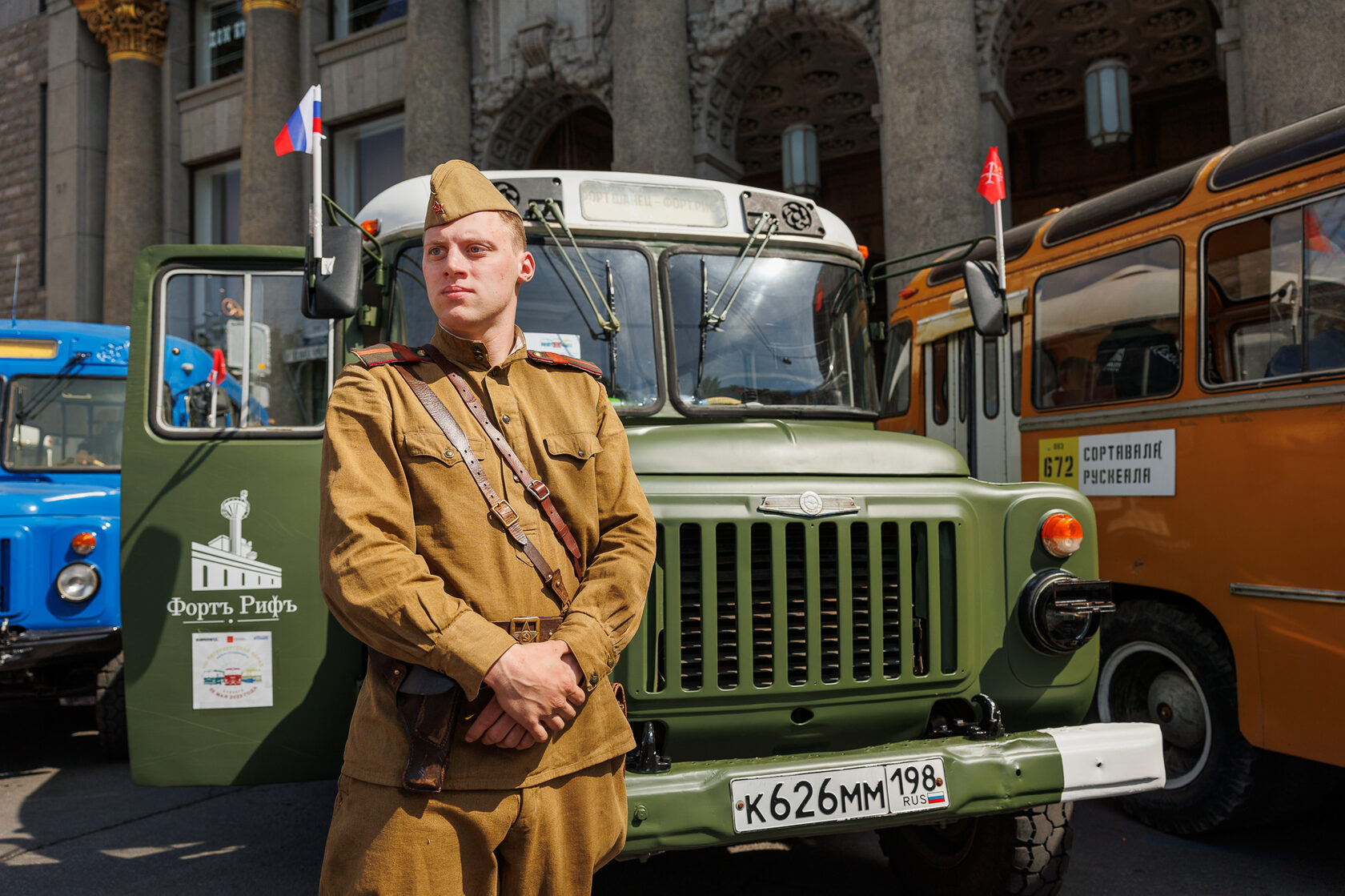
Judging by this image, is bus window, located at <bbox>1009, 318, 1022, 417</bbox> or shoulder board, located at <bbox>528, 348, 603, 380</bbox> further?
bus window, located at <bbox>1009, 318, 1022, 417</bbox>

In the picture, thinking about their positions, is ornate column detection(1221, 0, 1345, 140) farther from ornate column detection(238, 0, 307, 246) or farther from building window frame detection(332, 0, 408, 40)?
Result: ornate column detection(238, 0, 307, 246)

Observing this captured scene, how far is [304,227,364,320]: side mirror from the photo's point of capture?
10.3 ft

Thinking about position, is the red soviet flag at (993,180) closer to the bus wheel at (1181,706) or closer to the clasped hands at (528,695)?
the bus wheel at (1181,706)

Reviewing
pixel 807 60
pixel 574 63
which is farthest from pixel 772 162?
pixel 574 63

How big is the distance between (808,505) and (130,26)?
2054cm

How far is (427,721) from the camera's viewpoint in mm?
1785

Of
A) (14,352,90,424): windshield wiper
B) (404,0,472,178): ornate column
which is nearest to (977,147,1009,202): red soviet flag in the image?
(14,352,90,424): windshield wiper

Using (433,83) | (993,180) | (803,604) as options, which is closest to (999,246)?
(993,180)

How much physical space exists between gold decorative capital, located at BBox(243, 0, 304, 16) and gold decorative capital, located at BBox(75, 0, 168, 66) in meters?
3.04

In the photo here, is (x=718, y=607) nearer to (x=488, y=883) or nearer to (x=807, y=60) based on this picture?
(x=488, y=883)

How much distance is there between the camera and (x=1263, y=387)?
443 cm

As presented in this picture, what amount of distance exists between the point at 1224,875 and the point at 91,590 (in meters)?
5.80

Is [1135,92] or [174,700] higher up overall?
[1135,92]

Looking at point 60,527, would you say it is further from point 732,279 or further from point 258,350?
point 732,279
